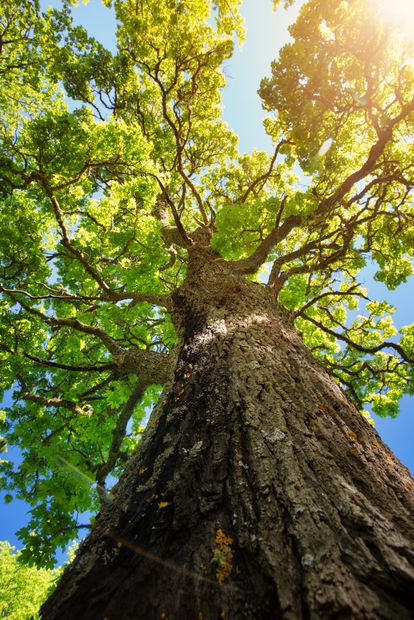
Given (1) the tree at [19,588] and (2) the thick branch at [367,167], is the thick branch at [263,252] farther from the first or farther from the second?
(1) the tree at [19,588]

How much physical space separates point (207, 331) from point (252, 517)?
2.12m

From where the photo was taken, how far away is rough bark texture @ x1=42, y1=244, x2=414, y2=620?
1.09 metres

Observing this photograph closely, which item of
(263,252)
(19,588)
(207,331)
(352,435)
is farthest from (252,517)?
(19,588)

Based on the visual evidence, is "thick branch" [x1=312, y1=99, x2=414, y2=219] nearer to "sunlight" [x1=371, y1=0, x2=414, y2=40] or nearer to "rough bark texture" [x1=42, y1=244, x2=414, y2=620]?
"sunlight" [x1=371, y1=0, x2=414, y2=40]

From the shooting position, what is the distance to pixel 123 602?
1148mm

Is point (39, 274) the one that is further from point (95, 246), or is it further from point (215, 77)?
point (215, 77)

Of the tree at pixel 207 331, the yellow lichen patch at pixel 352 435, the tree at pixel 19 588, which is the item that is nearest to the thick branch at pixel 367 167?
the tree at pixel 207 331

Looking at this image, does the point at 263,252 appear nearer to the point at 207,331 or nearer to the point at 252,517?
the point at 207,331

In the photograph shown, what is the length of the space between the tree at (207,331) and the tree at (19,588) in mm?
20133

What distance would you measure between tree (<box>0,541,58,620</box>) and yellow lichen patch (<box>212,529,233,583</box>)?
2597 centimetres

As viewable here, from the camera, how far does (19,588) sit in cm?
2033

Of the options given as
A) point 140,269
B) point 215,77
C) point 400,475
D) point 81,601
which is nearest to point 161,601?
point 81,601

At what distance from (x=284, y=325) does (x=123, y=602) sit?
3.10 m

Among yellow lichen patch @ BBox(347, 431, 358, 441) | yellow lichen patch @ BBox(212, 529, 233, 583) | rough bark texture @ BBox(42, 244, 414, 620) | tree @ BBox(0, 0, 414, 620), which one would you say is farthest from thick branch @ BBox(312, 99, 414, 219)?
yellow lichen patch @ BBox(212, 529, 233, 583)
